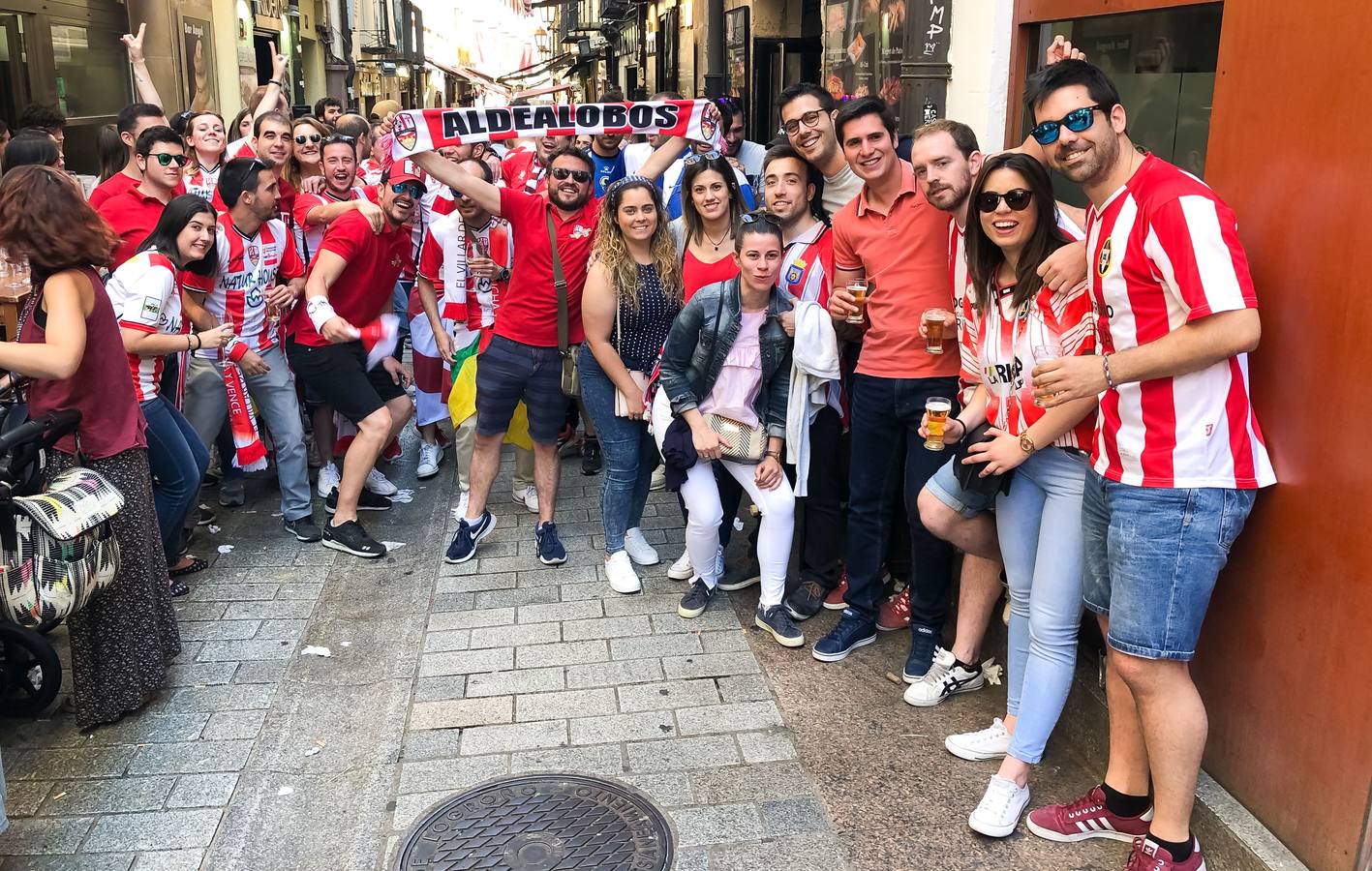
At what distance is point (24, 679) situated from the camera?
393 centimetres

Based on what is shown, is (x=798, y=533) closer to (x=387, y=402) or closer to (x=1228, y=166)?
(x=387, y=402)

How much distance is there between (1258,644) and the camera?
2924 mm

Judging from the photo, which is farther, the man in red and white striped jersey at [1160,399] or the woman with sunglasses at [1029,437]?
the woman with sunglasses at [1029,437]

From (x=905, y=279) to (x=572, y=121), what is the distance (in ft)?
6.72

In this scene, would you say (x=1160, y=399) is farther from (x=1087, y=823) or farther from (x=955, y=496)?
(x=1087, y=823)

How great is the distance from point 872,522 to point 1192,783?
177 cm

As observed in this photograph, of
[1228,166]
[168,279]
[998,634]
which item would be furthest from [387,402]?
[1228,166]

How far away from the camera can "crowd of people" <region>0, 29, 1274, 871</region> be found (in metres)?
2.79

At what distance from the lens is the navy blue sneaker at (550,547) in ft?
17.8

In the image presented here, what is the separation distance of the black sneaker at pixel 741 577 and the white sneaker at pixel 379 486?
2.30m

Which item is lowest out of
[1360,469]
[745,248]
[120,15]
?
[1360,469]

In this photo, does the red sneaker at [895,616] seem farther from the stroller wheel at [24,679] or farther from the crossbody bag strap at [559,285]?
the stroller wheel at [24,679]

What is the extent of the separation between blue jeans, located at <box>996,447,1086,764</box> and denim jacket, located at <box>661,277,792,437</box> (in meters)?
1.34

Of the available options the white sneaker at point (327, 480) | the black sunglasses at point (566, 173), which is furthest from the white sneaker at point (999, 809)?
the white sneaker at point (327, 480)
